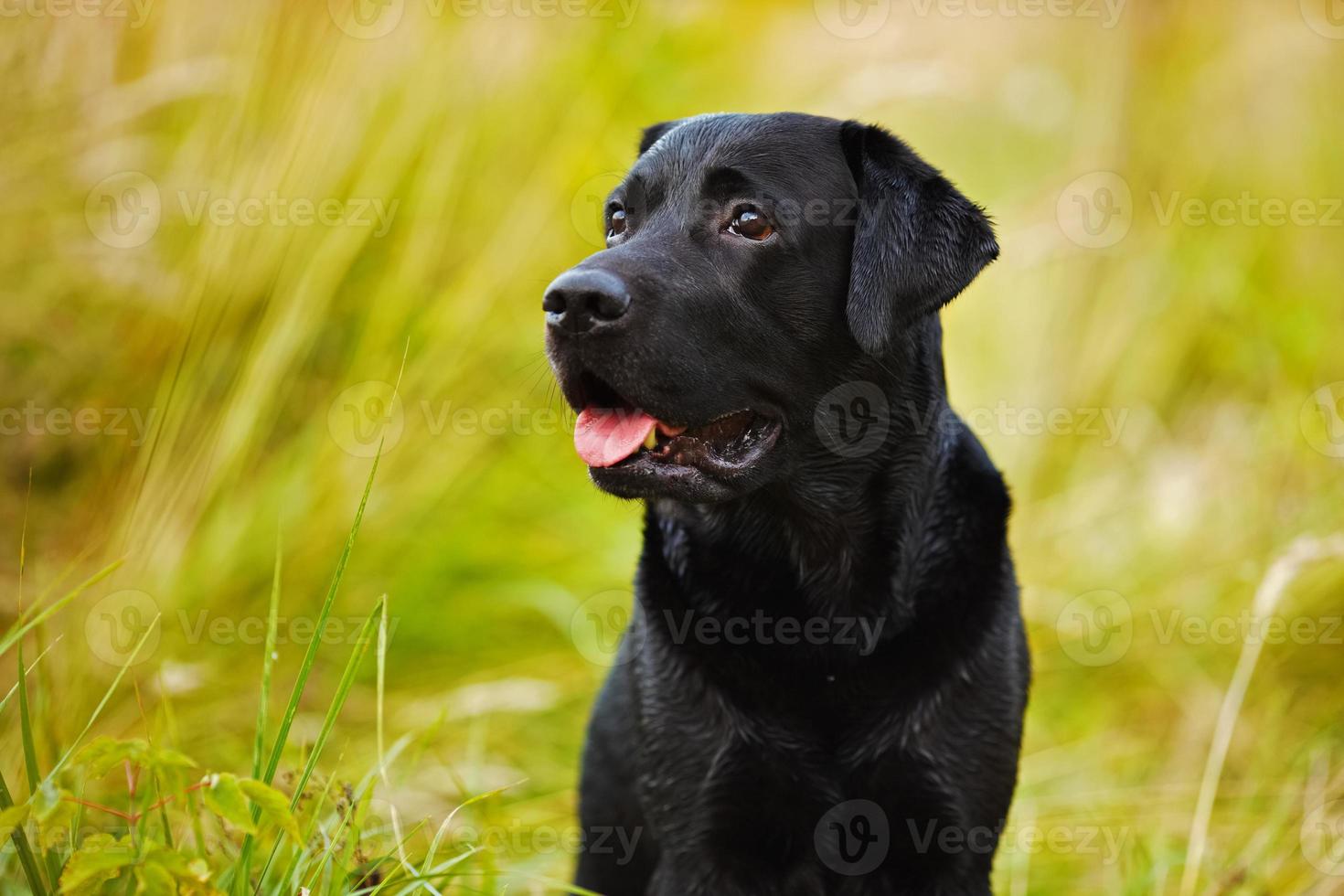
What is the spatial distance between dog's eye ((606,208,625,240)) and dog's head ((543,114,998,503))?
9 cm

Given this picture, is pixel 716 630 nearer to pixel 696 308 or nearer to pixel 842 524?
pixel 842 524

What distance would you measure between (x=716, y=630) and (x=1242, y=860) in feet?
4.44

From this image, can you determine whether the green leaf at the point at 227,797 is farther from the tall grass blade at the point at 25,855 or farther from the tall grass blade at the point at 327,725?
the tall grass blade at the point at 25,855

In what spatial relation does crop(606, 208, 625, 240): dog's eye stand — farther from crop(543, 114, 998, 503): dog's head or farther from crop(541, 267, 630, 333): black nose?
crop(541, 267, 630, 333): black nose

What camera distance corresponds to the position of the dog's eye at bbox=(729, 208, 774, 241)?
231 cm

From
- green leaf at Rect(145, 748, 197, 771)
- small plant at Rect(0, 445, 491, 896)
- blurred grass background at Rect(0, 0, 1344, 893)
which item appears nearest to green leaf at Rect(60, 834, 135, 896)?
small plant at Rect(0, 445, 491, 896)

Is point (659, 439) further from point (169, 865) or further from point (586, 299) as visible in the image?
point (169, 865)

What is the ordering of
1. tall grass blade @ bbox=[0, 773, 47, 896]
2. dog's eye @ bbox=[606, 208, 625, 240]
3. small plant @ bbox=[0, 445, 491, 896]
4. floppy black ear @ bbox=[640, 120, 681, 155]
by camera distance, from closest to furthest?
small plant @ bbox=[0, 445, 491, 896]
tall grass blade @ bbox=[0, 773, 47, 896]
dog's eye @ bbox=[606, 208, 625, 240]
floppy black ear @ bbox=[640, 120, 681, 155]

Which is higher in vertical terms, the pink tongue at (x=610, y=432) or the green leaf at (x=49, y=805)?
the pink tongue at (x=610, y=432)

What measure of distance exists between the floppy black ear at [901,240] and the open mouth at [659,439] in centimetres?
26

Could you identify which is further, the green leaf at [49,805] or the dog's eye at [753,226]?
the dog's eye at [753,226]

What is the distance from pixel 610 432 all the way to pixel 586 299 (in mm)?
281

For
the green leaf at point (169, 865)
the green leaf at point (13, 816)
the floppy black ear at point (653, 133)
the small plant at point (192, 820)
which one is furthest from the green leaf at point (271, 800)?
the floppy black ear at point (653, 133)

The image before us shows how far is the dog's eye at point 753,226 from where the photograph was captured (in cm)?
231
